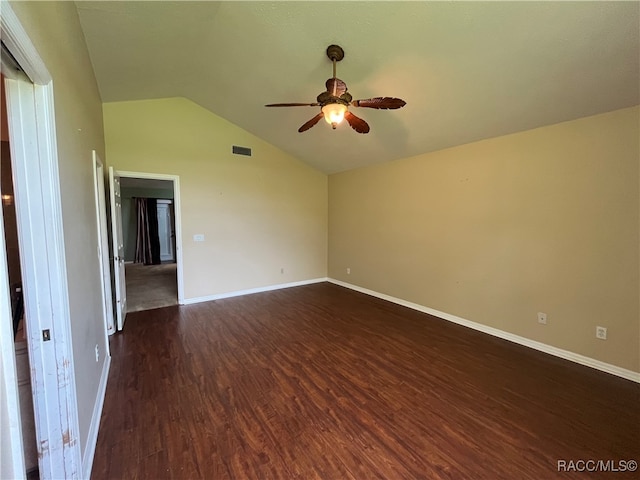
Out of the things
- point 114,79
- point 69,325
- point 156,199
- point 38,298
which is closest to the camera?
point 38,298

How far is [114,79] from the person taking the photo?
10.2 feet

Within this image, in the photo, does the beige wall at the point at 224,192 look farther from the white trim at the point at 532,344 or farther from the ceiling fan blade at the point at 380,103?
Answer: the ceiling fan blade at the point at 380,103

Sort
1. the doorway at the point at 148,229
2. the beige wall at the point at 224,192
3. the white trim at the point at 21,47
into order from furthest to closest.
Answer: the doorway at the point at 148,229 < the beige wall at the point at 224,192 < the white trim at the point at 21,47

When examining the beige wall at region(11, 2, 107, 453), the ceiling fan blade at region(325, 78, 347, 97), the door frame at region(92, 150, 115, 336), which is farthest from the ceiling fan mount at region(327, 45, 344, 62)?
the door frame at region(92, 150, 115, 336)

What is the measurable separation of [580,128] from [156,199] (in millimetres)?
9883

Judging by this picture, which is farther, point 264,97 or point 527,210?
point 264,97

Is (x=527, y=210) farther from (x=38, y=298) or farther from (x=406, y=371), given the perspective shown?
(x=38, y=298)

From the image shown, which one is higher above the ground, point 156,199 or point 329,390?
point 156,199

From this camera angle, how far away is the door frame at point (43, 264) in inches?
46.2

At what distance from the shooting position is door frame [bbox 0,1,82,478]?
3.85ft

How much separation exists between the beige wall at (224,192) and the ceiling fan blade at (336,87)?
307 cm

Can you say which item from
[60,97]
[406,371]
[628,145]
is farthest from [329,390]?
[628,145]

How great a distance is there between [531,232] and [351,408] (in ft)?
8.74

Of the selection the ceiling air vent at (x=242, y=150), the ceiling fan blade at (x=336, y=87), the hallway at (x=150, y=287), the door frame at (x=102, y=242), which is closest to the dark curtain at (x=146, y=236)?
the hallway at (x=150, y=287)
